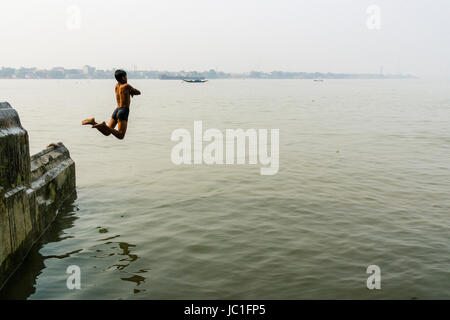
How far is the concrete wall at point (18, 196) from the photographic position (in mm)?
6316

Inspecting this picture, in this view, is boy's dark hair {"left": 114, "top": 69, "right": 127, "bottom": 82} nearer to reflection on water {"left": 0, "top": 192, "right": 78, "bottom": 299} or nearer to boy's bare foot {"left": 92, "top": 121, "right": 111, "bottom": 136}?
boy's bare foot {"left": 92, "top": 121, "right": 111, "bottom": 136}

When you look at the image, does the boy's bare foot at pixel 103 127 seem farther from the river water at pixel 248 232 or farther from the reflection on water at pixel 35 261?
the reflection on water at pixel 35 261

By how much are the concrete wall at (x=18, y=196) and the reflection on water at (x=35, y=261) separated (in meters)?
0.12

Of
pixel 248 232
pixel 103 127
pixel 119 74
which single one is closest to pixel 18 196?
pixel 103 127

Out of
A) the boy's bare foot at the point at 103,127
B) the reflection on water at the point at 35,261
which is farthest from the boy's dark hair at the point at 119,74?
the reflection on water at the point at 35,261

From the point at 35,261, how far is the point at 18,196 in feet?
4.36

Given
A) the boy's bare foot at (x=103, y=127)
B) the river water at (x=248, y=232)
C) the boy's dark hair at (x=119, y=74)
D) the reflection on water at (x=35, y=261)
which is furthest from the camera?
the boy's dark hair at (x=119, y=74)

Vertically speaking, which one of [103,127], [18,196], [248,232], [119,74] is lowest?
[248,232]

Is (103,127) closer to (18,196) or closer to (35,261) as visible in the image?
(18,196)

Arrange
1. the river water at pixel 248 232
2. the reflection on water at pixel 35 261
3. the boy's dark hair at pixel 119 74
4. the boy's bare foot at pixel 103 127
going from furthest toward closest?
the boy's dark hair at pixel 119 74 < the boy's bare foot at pixel 103 127 < the river water at pixel 248 232 < the reflection on water at pixel 35 261

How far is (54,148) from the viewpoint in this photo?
1101 centimetres

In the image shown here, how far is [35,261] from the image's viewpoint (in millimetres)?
7348
